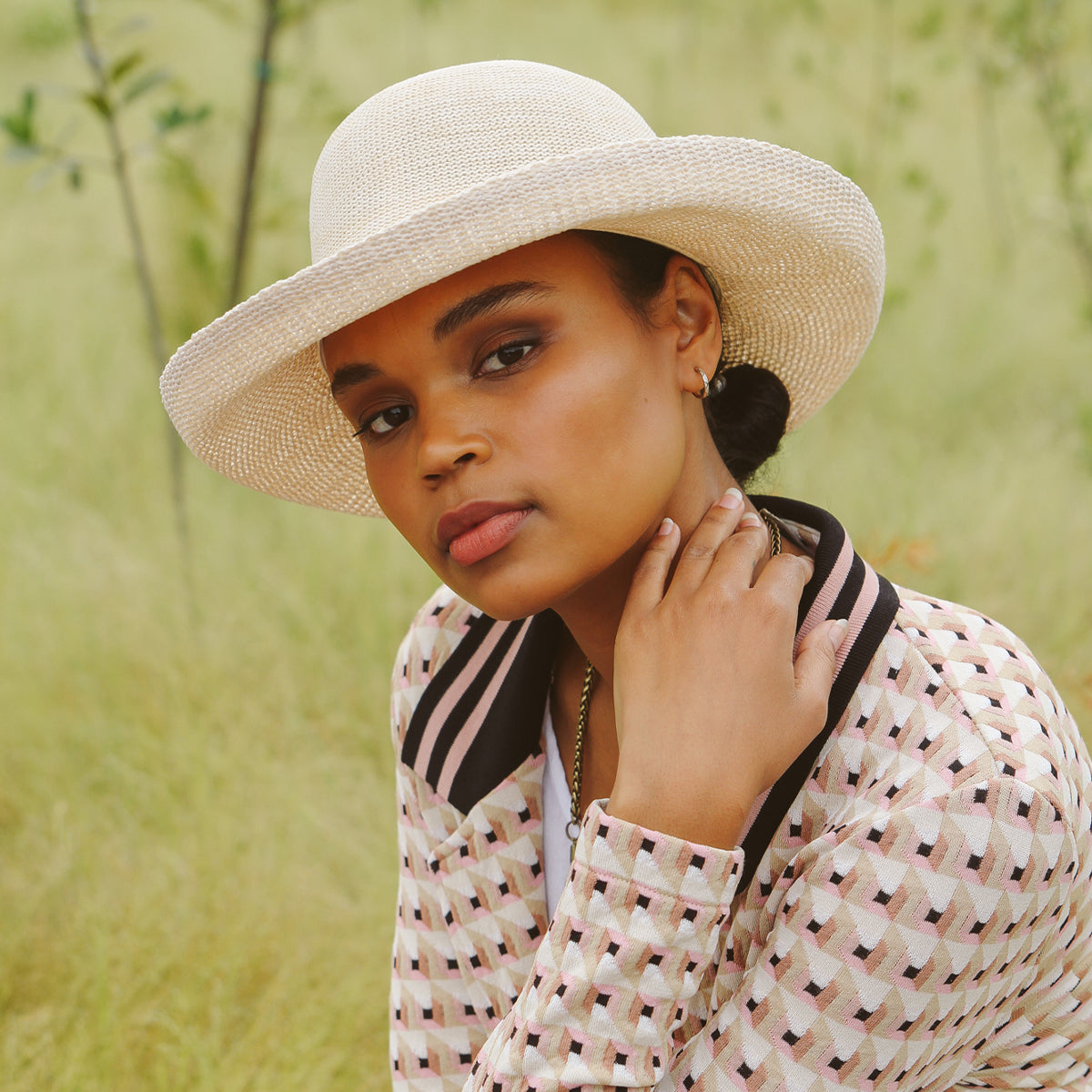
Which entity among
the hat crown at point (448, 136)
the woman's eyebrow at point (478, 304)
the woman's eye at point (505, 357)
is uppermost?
the hat crown at point (448, 136)

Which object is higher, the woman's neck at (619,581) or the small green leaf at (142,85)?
the small green leaf at (142,85)

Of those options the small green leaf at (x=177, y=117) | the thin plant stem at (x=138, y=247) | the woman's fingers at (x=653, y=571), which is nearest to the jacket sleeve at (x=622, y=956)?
the woman's fingers at (x=653, y=571)

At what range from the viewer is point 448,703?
6.06 ft

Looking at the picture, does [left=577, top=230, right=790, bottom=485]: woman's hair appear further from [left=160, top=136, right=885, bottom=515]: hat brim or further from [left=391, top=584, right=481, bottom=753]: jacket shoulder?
[left=391, top=584, right=481, bottom=753]: jacket shoulder

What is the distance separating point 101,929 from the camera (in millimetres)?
2557

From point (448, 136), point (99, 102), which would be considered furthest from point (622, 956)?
point (99, 102)

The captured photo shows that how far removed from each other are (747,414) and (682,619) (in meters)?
0.55

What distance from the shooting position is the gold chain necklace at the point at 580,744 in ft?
5.51

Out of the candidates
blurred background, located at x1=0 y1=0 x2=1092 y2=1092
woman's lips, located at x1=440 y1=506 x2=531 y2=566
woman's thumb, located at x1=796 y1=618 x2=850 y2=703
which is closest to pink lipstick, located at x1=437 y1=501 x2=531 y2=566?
woman's lips, located at x1=440 y1=506 x2=531 y2=566

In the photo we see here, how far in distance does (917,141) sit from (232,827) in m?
6.82

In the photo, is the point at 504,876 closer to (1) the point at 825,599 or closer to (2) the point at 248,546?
(1) the point at 825,599

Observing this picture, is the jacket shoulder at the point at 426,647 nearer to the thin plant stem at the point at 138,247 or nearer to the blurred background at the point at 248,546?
the blurred background at the point at 248,546

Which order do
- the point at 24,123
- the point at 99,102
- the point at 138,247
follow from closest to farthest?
the point at 24,123 < the point at 99,102 < the point at 138,247

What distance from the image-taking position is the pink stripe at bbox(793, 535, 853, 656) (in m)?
1.45
